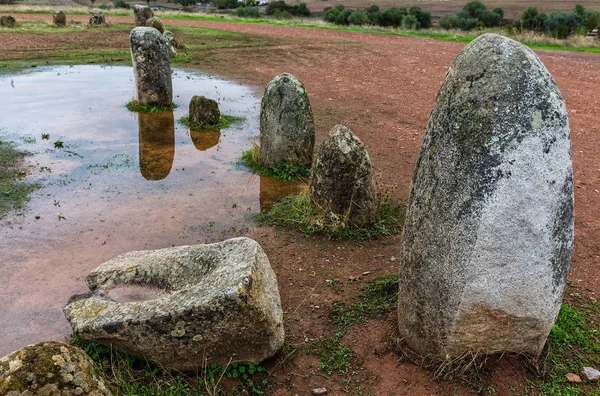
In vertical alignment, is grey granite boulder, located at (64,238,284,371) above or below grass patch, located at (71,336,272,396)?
above

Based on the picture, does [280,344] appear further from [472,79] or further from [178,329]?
[472,79]

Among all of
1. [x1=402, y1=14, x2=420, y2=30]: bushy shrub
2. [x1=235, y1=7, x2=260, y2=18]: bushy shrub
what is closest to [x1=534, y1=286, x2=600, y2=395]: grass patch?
[x1=402, y1=14, x2=420, y2=30]: bushy shrub

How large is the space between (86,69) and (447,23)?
103 feet

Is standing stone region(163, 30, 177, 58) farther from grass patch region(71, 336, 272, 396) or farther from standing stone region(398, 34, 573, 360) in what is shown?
standing stone region(398, 34, 573, 360)

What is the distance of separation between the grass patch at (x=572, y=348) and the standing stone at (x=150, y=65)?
10663mm

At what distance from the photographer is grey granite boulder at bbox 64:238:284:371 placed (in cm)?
384

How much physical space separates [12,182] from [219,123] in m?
4.81

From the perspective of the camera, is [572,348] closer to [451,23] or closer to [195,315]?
[195,315]

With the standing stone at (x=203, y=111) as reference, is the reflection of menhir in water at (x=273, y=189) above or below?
below

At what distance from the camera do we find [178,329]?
3.86 metres

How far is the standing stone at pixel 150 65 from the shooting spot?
40.2ft

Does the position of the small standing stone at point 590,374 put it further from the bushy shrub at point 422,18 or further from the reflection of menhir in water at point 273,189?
the bushy shrub at point 422,18

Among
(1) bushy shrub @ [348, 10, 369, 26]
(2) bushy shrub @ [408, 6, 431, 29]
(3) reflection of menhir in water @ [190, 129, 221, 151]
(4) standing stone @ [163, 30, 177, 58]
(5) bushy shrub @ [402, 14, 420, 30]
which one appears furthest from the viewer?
(2) bushy shrub @ [408, 6, 431, 29]

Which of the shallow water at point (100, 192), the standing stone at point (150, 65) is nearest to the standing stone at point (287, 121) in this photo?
the shallow water at point (100, 192)
